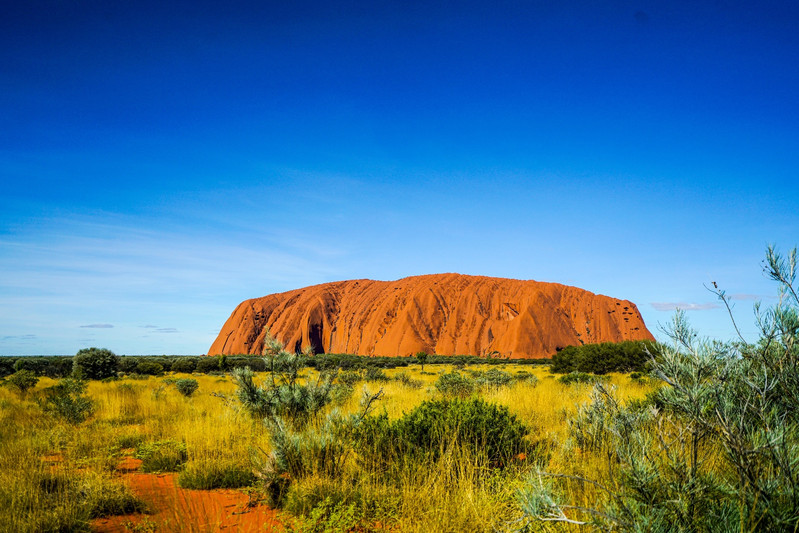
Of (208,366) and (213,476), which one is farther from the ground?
(213,476)

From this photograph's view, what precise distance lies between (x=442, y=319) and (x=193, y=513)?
75.8 metres

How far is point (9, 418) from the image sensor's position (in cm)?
892

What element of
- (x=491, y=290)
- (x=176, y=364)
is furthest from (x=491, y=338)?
(x=176, y=364)

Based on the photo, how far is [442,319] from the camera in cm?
7894

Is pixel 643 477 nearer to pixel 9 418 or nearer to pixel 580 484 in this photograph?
pixel 580 484

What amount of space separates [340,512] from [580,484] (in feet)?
7.53

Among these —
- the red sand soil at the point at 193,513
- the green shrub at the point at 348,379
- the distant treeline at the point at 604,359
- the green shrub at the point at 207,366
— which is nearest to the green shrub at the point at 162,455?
the red sand soil at the point at 193,513

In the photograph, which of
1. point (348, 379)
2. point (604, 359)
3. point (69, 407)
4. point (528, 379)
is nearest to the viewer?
point (69, 407)

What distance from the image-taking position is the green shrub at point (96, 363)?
20.5 metres

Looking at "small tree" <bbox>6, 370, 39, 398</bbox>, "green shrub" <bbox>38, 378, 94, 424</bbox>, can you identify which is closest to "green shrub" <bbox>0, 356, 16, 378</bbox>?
"small tree" <bbox>6, 370, 39, 398</bbox>

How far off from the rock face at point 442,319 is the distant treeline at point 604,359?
126ft

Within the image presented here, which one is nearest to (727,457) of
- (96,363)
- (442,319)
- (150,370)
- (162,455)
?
(162,455)

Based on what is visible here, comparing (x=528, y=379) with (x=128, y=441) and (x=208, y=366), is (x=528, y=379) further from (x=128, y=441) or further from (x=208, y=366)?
(x=208, y=366)

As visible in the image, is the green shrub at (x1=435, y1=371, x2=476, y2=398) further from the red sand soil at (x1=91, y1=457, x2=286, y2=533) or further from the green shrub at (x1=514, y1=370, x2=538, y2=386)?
the red sand soil at (x1=91, y1=457, x2=286, y2=533)
